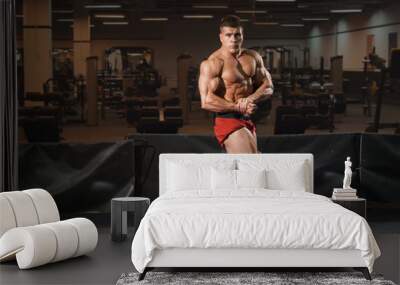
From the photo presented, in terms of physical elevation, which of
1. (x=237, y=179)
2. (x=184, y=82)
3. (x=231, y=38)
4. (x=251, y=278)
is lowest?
(x=251, y=278)

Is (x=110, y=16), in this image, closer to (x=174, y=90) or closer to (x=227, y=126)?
(x=174, y=90)

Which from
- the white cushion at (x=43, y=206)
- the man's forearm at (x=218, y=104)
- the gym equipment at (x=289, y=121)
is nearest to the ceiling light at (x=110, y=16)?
the man's forearm at (x=218, y=104)

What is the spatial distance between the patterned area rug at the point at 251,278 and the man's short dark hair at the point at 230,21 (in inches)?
171

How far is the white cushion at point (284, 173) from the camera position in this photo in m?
7.68

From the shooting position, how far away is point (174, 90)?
33.4 ft

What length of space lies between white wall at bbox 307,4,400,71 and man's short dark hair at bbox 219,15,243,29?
95cm

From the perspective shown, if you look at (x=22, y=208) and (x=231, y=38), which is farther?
(x=231, y=38)

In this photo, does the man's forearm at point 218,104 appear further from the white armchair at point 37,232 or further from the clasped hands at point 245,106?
the white armchair at point 37,232

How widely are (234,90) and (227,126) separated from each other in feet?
1.47

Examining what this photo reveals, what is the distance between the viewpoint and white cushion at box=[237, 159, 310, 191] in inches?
302

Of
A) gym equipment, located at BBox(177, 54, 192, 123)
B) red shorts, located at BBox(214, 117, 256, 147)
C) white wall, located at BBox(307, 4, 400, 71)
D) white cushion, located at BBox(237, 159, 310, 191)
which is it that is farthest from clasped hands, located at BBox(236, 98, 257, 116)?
white wall, located at BBox(307, 4, 400, 71)

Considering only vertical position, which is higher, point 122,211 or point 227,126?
point 227,126

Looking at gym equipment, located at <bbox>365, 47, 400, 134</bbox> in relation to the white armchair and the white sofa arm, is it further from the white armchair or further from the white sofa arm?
the white sofa arm

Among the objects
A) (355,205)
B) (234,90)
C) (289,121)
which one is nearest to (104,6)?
(234,90)
